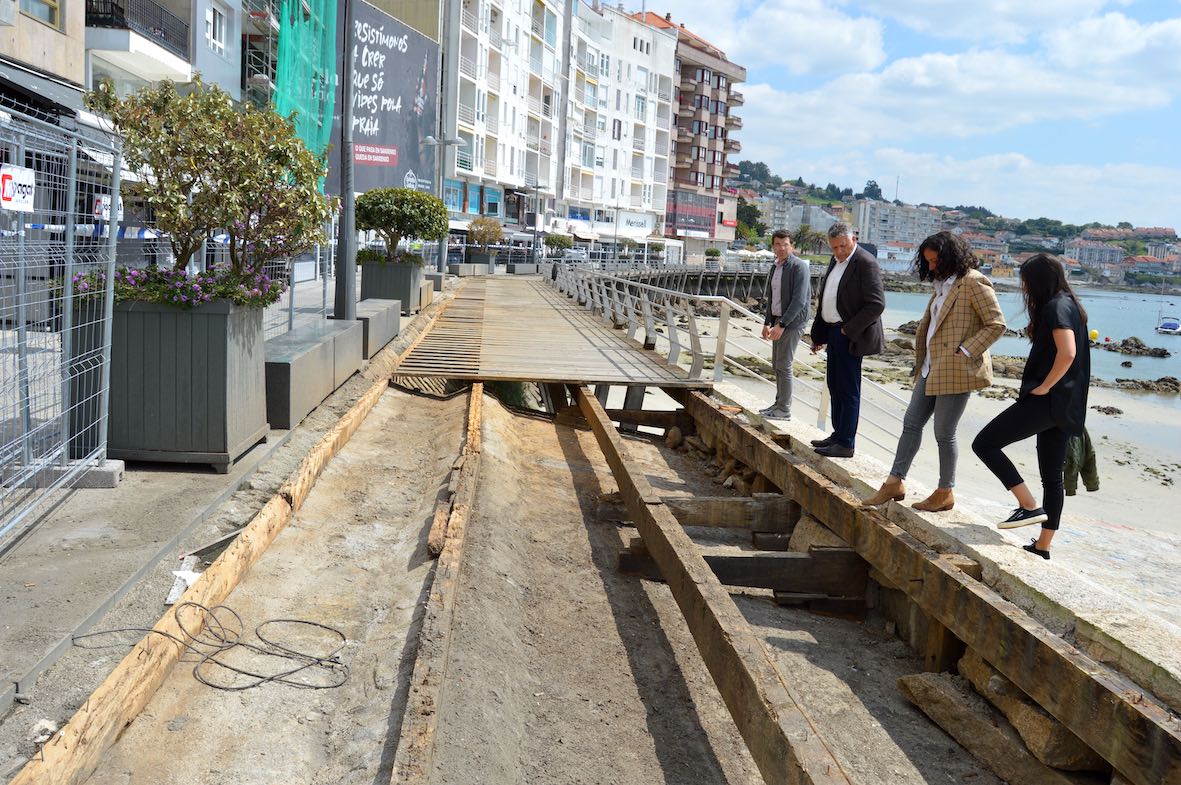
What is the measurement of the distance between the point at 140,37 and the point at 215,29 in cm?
760

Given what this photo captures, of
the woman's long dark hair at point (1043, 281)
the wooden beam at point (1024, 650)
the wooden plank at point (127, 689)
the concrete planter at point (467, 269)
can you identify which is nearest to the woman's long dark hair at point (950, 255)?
the woman's long dark hair at point (1043, 281)

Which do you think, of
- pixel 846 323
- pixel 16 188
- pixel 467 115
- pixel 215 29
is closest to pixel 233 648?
pixel 16 188

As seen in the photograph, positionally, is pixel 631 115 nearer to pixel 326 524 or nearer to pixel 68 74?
pixel 68 74

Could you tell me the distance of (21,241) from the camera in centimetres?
500

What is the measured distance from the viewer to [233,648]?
4.10 meters

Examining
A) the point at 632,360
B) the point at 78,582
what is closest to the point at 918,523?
the point at 78,582

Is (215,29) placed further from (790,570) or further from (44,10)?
(790,570)

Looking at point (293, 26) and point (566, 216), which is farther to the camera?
point (566, 216)

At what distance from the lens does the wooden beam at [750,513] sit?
749 cm

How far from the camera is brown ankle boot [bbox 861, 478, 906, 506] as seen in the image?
6.11 meters

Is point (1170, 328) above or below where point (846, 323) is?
below

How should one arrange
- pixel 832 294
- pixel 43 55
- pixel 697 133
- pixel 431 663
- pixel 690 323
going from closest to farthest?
1. pixel 431 663
2. pixel 832 294
3. pixel 690 323
4. pixel 43 55
5. pixel 697 133

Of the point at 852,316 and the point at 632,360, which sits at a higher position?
the point at 852,316

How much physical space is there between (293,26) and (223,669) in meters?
17.1
